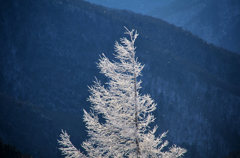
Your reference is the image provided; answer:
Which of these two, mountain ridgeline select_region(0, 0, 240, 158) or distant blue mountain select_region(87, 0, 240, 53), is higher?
distant blue mountain select_region(87, 0, 240, 53)

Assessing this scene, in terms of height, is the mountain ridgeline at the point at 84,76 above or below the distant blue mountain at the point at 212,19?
below

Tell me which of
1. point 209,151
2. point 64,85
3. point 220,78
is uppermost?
point 220,78

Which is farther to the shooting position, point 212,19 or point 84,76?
point 212,19

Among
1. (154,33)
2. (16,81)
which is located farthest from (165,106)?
(16,81)

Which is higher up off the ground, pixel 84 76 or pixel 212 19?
pixel 212 19

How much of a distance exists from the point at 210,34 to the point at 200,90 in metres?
68.6

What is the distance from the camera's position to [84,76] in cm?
4134

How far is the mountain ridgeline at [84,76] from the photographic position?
106 feet

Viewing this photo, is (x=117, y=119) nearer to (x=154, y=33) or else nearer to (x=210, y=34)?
(x=154, y=33)

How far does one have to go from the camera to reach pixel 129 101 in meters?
7.13

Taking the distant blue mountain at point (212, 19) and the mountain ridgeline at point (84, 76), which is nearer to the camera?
the mountain ridgeline at point (84, 76)

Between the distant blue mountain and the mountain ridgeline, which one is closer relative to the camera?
the mountain ridgeline

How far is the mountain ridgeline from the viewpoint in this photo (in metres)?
32.3

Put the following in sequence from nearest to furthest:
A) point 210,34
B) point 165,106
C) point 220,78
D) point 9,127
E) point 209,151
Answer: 1. point 9,127
2. point 209,151
3. point 165,106
4. point 220,78
5. point 210,34
